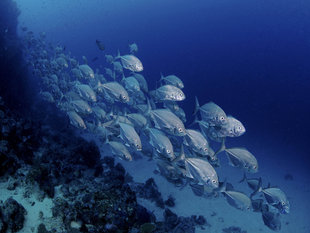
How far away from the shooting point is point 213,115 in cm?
461

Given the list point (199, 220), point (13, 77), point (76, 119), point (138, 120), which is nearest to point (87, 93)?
point (76, 119)

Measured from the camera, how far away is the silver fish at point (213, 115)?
455 cm

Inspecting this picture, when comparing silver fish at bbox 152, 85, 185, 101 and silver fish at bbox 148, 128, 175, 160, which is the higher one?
silver fish at bbox 152, 85, 185, 101

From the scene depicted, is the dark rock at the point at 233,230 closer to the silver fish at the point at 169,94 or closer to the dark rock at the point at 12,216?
the silver fish at the point at 169,94

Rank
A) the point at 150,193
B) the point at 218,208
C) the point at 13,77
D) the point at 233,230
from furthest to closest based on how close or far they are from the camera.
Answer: the point at 13,77
the point at 218,208
the point at 150,193
the point at 233,230

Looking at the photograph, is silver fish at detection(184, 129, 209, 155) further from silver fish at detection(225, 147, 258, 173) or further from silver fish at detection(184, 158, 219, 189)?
silver fish at detection(225, 147, 258, 173)

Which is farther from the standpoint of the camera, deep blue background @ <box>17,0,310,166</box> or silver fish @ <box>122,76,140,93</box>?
deep blue background @ <box>17,0,310,166</box>

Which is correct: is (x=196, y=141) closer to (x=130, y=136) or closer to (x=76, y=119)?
(x=130, y=136)

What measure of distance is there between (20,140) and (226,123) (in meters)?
5.47

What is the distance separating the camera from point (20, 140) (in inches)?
234

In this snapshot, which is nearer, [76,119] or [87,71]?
[76,119]

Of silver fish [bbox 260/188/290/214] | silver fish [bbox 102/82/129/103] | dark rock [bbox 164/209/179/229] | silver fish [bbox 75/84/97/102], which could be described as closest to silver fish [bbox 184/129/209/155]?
silver fish [bbox 260/188/290/214]

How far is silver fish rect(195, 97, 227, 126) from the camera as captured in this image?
455 centimetres

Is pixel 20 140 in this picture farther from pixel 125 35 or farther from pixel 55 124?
pixel 125 35
